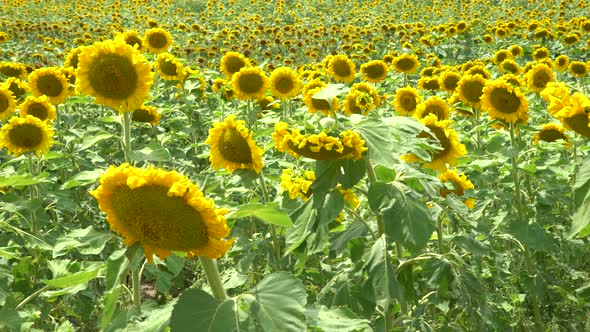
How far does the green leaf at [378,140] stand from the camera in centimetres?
163

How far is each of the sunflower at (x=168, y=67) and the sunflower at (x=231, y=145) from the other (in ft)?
10.6

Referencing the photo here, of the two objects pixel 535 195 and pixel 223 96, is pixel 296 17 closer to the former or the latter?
pixel 223 96

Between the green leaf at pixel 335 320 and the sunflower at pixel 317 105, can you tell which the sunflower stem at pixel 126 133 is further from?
the green leaf at pixel 335 320

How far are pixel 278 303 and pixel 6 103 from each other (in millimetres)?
3597

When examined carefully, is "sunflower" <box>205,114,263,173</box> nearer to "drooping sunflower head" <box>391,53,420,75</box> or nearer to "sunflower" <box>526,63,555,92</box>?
"sunflower" <box>526,63,555,92</box>

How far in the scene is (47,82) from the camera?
13.8 feet

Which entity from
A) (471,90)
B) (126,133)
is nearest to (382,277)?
(126,133)

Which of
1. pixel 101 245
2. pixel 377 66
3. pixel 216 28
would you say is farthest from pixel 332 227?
pixel 216 28

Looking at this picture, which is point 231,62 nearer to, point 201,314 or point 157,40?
point 157,40

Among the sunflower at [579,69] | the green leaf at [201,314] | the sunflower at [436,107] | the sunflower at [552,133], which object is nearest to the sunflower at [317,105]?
the sunflower at [436,107]

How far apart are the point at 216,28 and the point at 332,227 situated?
48.0 feet

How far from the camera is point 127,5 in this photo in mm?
19719

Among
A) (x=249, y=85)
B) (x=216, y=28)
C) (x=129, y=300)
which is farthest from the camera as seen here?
(x=216, y=28)

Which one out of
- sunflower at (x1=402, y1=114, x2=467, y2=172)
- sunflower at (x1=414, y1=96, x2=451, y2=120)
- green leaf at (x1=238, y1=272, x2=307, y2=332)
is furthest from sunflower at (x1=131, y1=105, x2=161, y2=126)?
green leaf at (x1=238, y1=272, x2=307, y2=332)
